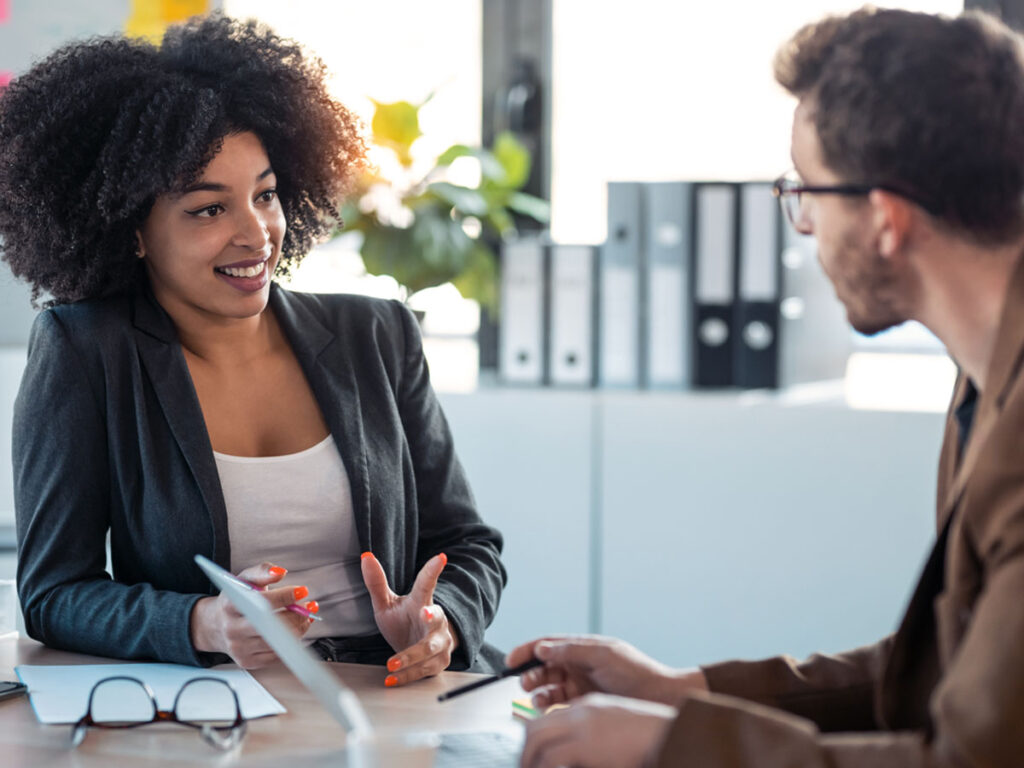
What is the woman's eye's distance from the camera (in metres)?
1.70

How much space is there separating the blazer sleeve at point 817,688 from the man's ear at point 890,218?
0.41m

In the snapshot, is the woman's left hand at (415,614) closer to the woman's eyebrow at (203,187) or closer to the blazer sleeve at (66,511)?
the blazer sleeve at (66,511)

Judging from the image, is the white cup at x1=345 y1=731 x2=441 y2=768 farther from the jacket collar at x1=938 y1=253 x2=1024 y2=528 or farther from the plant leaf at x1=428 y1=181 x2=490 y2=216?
the plant leaf at x1=428 y1=181 x2=490 y2=216

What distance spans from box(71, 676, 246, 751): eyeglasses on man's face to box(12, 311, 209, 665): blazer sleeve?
15 cm

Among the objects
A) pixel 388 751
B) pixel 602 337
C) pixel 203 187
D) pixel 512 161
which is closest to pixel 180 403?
pixel 203 187

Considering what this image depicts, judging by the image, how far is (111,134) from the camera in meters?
1.71

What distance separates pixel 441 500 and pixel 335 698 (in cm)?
82

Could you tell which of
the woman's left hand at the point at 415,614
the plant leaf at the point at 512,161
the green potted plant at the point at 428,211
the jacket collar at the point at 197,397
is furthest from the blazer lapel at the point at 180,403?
the plant leaf at the point at 512,161

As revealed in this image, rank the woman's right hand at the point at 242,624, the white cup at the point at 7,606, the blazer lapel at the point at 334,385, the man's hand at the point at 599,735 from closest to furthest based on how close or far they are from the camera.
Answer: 1. the man's hand at the point at 599,735
2. the woman's right hand at the point at 242,624
3. the white cup at the point at 7,606
4. the blazer lapel at the point at 334,385

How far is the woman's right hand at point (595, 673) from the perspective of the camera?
47.2 inches

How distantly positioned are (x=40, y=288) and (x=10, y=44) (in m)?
1.30

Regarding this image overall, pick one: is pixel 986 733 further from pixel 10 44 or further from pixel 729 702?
pixel 10 44

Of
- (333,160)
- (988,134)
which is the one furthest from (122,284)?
(988,134)

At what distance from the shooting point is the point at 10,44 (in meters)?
2.81
